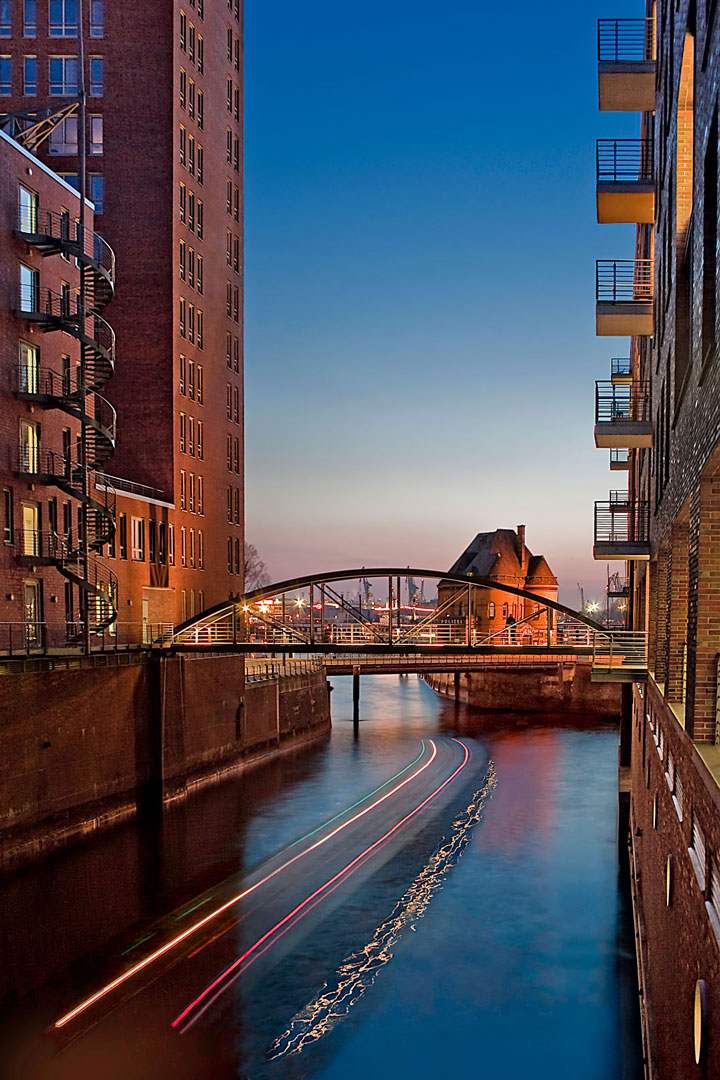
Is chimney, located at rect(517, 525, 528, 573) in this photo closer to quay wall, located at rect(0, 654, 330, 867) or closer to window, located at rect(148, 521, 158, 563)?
quay wall, located at rect(0, 654, 330, 867)

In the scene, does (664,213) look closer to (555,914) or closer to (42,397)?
(555,914)

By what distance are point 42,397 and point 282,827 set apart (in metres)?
15.8

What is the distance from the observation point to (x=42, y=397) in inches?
1171

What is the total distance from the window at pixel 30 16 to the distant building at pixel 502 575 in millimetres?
62712

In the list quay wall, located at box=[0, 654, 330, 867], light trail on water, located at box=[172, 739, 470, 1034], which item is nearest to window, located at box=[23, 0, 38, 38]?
quay wall, located at box=[0, 654, 330, 867]

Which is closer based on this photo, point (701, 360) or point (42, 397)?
point (701, 360)

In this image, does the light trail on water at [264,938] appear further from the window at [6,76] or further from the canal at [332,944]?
the window at [6,76]

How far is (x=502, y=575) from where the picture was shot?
98.3 m

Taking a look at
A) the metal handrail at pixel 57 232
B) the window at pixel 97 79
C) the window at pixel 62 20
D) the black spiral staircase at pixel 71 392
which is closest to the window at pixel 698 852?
the black spiral staircase at pixel 71 392

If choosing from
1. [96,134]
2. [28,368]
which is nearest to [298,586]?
[28,368]

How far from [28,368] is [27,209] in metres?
4.98

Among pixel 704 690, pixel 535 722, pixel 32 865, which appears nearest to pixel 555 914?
pixel 32 865

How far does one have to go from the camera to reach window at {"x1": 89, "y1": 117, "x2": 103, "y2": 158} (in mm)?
44134

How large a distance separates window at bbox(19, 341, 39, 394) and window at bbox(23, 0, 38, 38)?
22203mm
